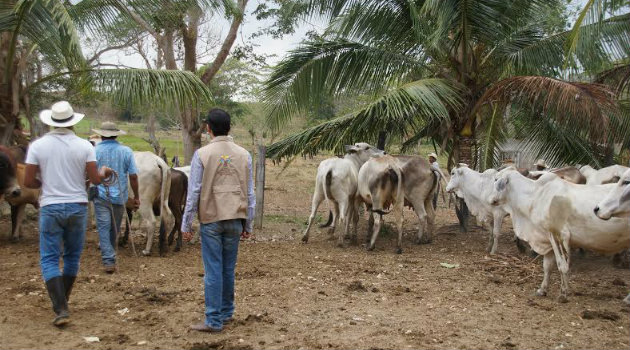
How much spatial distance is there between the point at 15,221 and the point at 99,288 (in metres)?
3.78

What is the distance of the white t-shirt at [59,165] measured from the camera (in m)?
5.38

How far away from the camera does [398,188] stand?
10070 millimetres

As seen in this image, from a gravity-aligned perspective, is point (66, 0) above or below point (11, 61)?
above

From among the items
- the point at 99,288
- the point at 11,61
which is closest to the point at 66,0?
the point at 11,61

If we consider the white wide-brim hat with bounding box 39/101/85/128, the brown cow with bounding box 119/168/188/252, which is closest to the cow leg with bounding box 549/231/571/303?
the white wide-brim hat with bounding box 39/101/85/128

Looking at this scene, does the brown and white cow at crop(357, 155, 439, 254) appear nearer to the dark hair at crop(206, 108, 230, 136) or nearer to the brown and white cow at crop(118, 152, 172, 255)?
the brown and white cow at crop(118, 152, 172, 255)

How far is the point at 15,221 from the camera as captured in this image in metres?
9.68

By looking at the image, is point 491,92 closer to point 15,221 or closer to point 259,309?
point 259,309

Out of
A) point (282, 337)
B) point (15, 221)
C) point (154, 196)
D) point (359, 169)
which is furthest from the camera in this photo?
point (359, 169)

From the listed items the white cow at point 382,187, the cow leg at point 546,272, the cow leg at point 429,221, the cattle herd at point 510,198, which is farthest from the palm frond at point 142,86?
the cow leg at point 546,272

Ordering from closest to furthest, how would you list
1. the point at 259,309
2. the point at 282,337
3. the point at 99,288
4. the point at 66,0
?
the point at 282,337 < the point at 259,309 < the point at 99,288 < the point at 66,0

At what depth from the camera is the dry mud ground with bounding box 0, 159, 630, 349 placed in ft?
17.0

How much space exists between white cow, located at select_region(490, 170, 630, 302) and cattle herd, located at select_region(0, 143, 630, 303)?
1 cm

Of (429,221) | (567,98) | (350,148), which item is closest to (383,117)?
(350,148)
